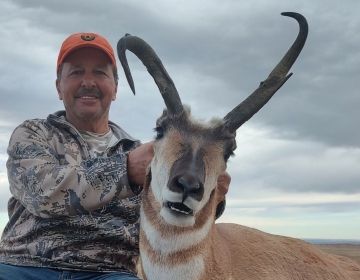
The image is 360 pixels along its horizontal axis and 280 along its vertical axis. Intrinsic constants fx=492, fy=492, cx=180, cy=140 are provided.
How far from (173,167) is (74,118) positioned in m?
3.26

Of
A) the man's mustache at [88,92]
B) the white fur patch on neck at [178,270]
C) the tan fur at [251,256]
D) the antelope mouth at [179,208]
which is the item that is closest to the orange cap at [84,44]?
the man's mustache at [88,92]

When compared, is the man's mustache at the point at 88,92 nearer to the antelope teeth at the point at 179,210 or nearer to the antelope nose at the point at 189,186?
the antelope teeth at the point at 179,210

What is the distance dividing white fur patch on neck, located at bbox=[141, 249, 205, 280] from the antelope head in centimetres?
54

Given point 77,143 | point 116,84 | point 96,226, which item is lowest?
point 96,226

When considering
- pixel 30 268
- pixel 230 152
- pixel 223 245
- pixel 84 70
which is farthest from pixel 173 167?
pixel 84 70

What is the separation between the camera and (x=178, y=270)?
6.14 metres

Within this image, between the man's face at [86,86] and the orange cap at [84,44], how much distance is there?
0.32 feet

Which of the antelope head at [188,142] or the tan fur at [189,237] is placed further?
the tan fur at [189,237]

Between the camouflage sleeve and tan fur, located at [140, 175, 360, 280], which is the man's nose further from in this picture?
tan fur, located at [140, 175, 360, 280]

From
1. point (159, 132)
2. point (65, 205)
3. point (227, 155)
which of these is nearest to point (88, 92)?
Answer: point (159, 132)

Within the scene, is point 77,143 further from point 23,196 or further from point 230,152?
point 230,152

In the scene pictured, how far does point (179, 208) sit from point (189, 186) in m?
0.39

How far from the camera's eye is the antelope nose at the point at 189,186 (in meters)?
5.43

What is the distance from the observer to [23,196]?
270 inches
